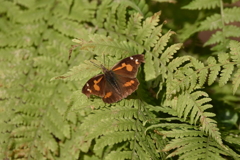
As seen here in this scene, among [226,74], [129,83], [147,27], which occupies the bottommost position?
[129,83]

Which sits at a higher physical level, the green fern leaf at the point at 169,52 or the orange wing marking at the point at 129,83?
the green fern leaf at the point at 169,52

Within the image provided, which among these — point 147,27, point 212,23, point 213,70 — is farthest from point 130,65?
point 212,23

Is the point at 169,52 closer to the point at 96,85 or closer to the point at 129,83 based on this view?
the point at 129,83

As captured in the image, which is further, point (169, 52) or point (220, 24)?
point (220, 24)

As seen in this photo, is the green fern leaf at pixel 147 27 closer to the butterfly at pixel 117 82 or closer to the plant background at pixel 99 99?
the plant background at pixel 99 99

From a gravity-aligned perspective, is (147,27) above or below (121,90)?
above

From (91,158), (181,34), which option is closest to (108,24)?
(181,34)

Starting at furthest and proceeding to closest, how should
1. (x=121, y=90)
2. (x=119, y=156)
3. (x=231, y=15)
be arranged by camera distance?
(x=231, y=15), (x=121, y=90), (x=119, y=156)

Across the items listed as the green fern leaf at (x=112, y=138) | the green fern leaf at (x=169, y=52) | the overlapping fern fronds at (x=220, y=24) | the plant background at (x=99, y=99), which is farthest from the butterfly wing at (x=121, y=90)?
the overlapping fern fronds at (x=220, y=24)
